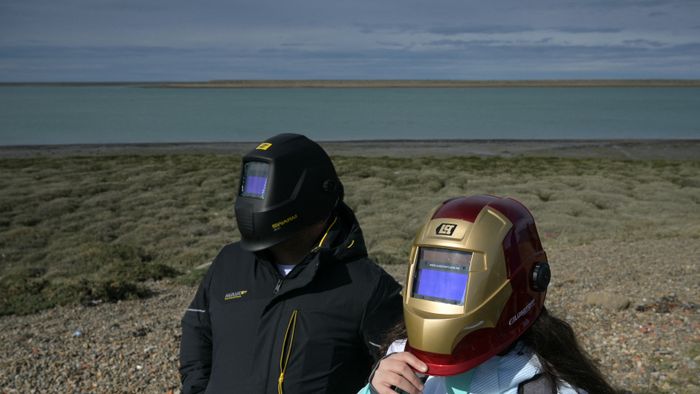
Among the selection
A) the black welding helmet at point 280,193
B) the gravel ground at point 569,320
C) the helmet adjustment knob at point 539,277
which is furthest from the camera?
the gravel ground at point 569,320

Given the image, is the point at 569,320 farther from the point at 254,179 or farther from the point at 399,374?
the point at 399,374

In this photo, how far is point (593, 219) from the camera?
60.8ft

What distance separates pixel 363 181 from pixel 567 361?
24.0 metres

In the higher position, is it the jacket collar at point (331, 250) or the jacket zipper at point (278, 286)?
the jacket collar at point (331, 250)

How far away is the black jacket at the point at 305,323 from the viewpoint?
303 cm

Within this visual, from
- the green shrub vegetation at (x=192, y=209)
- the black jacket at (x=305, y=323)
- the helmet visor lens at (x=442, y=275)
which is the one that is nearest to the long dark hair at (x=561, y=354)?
the helmet visor lens at (x=442, y=275)

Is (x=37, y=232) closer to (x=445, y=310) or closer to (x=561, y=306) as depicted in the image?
(x=561, y=306)

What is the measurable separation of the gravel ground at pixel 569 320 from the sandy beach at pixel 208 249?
3 centimetres

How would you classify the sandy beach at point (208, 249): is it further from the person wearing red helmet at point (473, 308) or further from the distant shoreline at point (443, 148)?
the distant shoreline at point (443, 148)

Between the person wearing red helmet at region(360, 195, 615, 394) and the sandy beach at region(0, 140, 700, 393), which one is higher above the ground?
the person wearing red helmet at region(360, 195, 615, 394)

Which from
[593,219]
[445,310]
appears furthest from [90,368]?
[593,219]

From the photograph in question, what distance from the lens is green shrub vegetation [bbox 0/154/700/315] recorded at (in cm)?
1346

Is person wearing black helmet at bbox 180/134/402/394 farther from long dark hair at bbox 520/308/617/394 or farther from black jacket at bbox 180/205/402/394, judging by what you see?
long dark hair at bbox 520/308/617/394

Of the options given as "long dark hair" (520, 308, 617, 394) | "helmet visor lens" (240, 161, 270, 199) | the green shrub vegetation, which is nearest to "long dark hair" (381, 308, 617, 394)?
"long dark hair" (520, 308, 617, 394)
